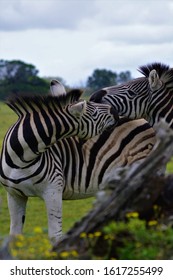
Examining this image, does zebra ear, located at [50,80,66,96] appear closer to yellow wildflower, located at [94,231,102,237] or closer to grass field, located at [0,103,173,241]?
grass field, located at [0,103,173,241]

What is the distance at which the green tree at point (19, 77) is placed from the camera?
56122 mm

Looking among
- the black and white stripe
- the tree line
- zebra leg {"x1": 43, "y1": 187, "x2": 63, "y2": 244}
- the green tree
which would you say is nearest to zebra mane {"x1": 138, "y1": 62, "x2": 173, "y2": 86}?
the black and white stripe

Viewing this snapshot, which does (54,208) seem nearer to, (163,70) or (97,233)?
(163,70)

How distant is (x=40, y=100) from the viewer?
390 inches

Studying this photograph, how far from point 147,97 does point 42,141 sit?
1.78 metres

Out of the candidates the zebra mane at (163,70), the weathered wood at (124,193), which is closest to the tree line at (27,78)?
the zebra mane at (163,70)

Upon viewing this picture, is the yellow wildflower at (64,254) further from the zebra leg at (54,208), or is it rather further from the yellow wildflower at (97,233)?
the zebra leg at (54,208)

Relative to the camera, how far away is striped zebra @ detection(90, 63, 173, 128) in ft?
35.6

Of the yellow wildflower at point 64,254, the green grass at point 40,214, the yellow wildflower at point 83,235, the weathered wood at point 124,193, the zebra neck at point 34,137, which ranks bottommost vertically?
the green grass at point 40,214

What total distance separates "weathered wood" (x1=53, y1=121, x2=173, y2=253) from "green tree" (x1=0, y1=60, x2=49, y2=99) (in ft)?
155

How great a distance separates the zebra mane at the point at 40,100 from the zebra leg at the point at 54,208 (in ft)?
3.23

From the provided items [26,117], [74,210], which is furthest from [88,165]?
[74,210]

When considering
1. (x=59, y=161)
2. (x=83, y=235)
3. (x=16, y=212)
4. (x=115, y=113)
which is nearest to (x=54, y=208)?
(x=16, y=212)

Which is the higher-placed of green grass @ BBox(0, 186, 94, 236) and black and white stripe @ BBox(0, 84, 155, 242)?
black and white stripe @ BBox(0, 84, 155, 242)
